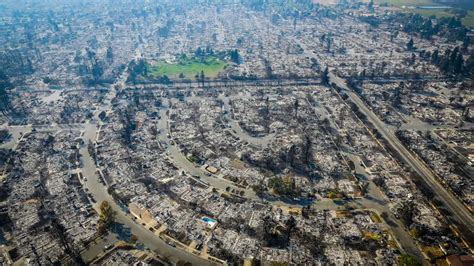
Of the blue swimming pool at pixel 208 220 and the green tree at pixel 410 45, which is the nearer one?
the blue swimming pool at pixel 208 220

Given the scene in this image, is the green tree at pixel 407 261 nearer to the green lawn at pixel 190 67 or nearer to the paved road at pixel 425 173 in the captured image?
the paved road at pixel 425 173

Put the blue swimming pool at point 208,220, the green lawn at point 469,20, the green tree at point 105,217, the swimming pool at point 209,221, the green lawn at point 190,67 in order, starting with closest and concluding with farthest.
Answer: the green tree at point 105,217, the swimming pool at point 209,221, the blue swimming pool at point 208,220, the green lawn at point 190,67, the green lawn at point 469,20

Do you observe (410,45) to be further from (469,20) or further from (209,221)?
(209,221)

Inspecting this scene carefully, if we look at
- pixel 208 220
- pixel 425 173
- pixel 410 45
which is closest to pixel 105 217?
pixel 208 220

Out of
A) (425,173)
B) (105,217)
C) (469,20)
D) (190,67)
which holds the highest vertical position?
(469,20)

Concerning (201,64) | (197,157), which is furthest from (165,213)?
(201,64)

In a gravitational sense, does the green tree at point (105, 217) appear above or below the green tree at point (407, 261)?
below

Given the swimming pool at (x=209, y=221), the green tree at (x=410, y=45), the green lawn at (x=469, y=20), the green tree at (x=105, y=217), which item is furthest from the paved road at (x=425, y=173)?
the green lawn at (x=469, y=20)

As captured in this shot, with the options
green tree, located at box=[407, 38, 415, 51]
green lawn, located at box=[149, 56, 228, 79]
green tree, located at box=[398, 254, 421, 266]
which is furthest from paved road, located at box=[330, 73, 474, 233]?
green tree, located at box=[407, 38, 415, 51]
